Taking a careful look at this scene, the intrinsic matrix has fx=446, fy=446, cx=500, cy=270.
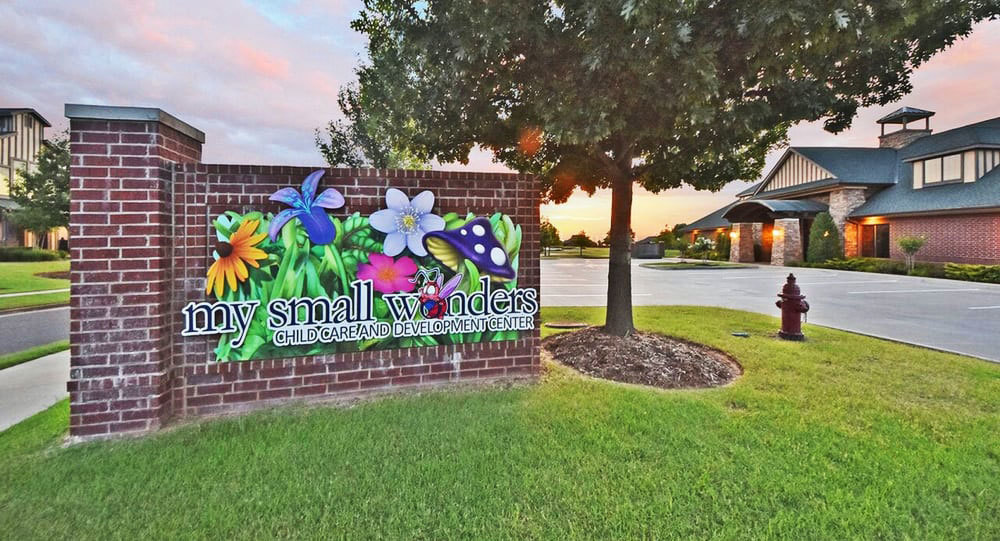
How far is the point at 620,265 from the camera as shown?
6.00 metres

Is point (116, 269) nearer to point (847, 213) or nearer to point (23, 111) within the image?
point (847, 213)

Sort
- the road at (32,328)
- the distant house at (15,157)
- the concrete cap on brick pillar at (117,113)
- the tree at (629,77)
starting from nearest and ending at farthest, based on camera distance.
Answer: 1. the concrete cap on brick pillar at (117,113)
2. the tree at (629,77)
3. the road at (32,328)
4. the distant house at (15,157)

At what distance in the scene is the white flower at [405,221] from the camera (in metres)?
3.98

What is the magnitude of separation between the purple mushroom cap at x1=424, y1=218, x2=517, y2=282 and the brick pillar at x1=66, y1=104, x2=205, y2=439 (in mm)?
2123

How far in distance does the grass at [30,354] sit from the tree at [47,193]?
61.0 ft

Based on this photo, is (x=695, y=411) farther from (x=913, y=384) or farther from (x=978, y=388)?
(x=978, y=388)

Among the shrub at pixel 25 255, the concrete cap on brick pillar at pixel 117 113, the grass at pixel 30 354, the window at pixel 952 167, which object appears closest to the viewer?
the concrete cap on brick pillar at pixel 117 113

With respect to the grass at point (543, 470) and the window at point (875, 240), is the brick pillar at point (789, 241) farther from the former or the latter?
the grass at point (543, 470)

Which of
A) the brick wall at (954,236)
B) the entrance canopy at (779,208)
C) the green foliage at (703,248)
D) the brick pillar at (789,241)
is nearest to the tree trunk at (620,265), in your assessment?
the brick wall at (954,236)

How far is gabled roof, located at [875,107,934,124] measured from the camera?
27531 millimetres

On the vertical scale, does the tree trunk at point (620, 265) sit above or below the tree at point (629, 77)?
below

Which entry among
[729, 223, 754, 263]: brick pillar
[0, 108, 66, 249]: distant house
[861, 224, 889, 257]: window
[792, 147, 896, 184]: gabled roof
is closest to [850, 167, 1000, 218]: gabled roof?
[792, 147, 896, 184]: gabled roof

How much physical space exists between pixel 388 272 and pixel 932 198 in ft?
94.3

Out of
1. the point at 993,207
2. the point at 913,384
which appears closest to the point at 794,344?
the point at 913,384
